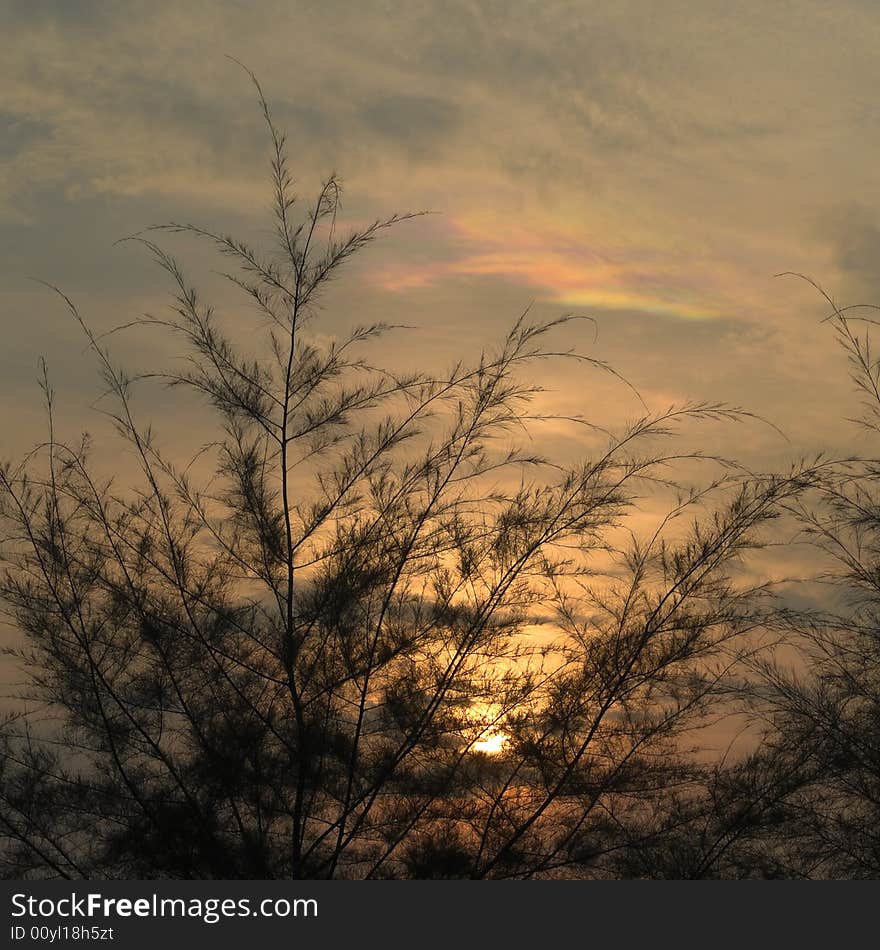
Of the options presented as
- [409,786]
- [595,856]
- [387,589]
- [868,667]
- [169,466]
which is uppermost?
[169,466]

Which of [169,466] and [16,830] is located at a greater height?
[169,466]

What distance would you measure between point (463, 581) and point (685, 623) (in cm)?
149

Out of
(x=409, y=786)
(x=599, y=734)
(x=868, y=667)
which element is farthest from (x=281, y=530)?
(x=868, y=667)

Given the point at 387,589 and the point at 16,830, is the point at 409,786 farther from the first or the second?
the point at 16,830

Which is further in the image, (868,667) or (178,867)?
(868,667)

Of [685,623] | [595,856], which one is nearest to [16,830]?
[595,856]

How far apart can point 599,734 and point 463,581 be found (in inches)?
52.0

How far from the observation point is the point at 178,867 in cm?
773

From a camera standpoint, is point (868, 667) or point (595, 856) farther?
point (868, 667)

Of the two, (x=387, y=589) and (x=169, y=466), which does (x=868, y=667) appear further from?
(x=169, y=466)

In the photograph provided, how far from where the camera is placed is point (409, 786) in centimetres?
771

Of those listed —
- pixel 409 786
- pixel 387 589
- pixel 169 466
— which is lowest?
pixel 409 786

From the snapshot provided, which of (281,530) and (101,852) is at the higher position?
(281,530)

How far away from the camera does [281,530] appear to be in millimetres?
8180
